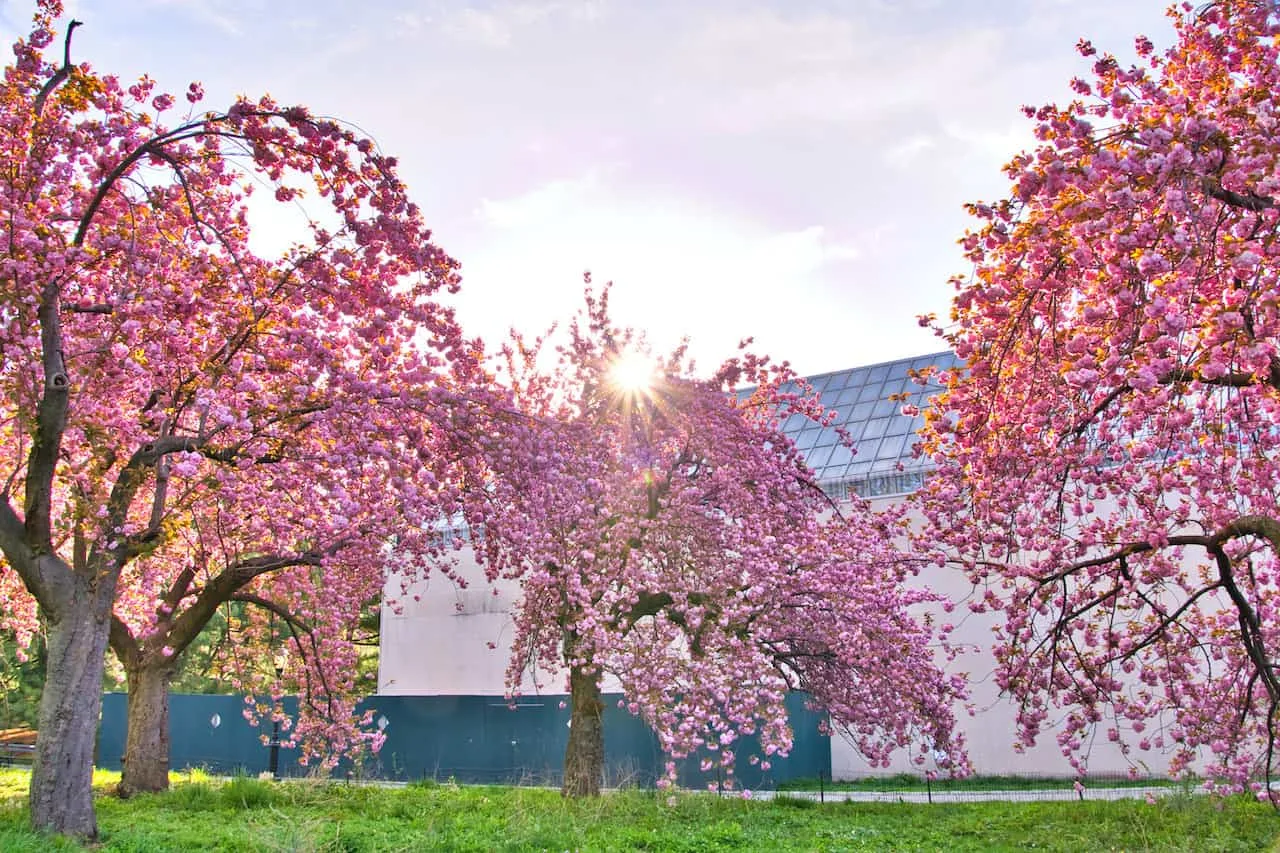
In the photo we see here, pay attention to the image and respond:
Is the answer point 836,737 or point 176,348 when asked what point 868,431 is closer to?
point 836,737

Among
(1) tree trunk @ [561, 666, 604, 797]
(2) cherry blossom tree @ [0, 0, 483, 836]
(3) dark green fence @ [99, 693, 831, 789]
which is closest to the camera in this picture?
(2) cherry blossom tree @ [0, 0, 483, 836]

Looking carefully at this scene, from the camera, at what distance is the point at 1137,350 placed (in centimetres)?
657

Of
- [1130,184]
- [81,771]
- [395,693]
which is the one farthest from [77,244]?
[395,693]

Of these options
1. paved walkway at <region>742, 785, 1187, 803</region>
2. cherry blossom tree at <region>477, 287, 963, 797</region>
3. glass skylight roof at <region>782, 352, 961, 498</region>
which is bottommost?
paved walkway at <region>742, 785, 1187, 803</region>

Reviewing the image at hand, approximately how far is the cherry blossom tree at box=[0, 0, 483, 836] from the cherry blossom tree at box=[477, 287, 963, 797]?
9.42 feet

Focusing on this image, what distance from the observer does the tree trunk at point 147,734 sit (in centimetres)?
1689

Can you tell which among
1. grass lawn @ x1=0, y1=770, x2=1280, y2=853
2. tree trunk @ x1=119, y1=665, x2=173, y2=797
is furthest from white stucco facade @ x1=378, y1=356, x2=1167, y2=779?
tree trunk @ x1=119, y1=665, x2=173, y2=797

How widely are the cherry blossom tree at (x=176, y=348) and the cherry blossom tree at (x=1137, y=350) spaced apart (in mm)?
4915

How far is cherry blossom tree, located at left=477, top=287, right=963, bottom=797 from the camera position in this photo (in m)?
13.4

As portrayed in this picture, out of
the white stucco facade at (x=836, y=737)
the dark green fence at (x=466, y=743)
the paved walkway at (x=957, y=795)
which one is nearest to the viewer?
the paved walkway at (x=957, y=795)

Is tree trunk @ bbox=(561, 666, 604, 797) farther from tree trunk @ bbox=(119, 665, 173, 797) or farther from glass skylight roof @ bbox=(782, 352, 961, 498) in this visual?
glass skylight roof @ bbox=(782, 352, 961, 498)

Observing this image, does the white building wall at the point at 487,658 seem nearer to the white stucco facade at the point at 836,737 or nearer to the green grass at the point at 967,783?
the white stucco facade at the point at 836,737

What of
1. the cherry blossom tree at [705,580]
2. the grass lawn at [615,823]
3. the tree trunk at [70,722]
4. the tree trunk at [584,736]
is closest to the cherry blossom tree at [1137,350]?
the grass lawn at [615,823]

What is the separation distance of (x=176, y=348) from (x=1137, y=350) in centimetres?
880
